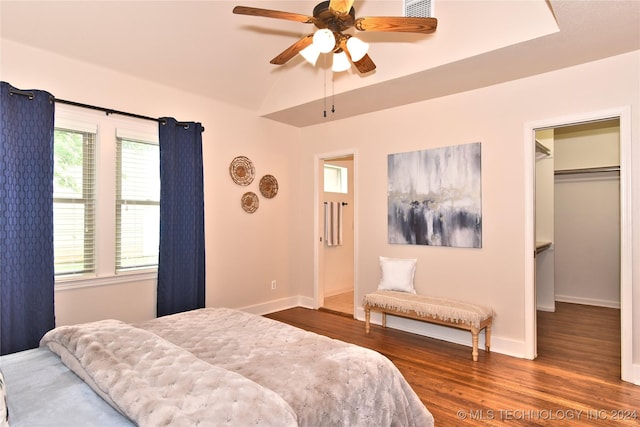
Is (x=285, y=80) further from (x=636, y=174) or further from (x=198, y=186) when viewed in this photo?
(x=636, y=174)

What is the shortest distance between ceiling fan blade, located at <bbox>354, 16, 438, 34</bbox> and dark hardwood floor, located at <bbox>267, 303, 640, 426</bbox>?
2.49 metres

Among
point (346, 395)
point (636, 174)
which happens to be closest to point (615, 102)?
point (636, 174)

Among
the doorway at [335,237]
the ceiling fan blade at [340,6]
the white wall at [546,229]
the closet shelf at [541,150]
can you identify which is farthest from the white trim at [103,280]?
the white wall at [546,229]

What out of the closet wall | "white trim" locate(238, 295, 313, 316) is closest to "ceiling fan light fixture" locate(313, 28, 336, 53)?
"white trim" locate(238, 295, 313, 316)

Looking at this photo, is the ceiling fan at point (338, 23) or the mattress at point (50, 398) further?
the ceiling fan at point (338, 23)

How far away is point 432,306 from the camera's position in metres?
3.55

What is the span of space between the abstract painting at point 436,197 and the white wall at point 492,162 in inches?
3.3

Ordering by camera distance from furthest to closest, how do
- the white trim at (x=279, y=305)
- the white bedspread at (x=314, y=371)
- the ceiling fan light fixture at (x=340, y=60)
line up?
the white trim at (x=279, y=305) < the ceiling fan light fixture at (x=340, y=60) < the white bedspread at (x=314, y=371)

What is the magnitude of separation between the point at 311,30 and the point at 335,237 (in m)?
3.11

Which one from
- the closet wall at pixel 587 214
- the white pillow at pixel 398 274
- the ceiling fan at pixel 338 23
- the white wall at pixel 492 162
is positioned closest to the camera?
the ceiling fan at pixel 338 23

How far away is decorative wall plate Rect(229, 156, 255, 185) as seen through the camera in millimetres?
4535

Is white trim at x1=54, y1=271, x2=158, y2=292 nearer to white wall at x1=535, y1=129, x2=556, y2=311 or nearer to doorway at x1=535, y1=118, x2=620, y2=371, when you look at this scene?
doorway at x1=535, y1=118, x2=620, y2=371

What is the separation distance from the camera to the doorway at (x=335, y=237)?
17.2ft

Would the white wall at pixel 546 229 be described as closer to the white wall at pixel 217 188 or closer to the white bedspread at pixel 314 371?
the white wall at pixel 217 188
